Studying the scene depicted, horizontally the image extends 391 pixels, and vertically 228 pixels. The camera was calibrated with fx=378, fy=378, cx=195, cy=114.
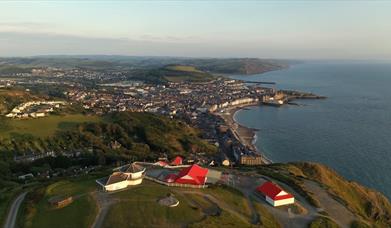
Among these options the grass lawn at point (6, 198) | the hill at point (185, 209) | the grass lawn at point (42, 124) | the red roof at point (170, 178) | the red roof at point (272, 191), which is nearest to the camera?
the hill at point (185, 209)

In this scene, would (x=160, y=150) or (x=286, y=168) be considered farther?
(x=160, y=150)

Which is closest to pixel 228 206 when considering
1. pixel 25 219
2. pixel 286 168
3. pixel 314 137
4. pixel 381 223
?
pixel 25 219

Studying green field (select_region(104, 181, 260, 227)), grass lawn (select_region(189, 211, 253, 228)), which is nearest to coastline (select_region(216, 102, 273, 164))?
green field (select_region(104, 181, 260, 227))

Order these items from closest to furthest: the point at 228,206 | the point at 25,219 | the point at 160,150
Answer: the point at 25,219 < the point at 228,206 < the point at 160,150

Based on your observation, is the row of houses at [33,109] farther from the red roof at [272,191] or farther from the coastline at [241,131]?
the red roof at [272,191]

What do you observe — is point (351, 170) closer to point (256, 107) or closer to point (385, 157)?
point (385, 157)

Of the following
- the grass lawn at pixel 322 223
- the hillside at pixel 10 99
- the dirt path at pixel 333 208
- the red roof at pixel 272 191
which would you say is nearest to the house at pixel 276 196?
the red roof at pixel 272 191

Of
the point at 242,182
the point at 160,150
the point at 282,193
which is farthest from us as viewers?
the point at 160,150

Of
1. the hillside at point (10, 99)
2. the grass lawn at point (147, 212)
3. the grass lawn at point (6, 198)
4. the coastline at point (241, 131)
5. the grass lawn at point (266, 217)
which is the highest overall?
the grass lawn at point (147, 212)
